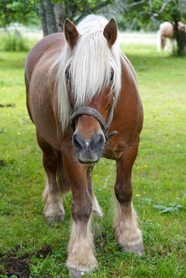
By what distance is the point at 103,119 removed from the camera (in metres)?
2.75

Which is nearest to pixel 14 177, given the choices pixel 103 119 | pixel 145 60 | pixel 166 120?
pixel 103 119

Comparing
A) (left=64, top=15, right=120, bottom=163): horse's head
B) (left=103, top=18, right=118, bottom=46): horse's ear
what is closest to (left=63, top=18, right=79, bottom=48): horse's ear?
(left=64, top=15, right=120, bottom=163): horse's head

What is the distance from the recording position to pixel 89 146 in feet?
8.48

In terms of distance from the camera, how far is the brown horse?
269cm

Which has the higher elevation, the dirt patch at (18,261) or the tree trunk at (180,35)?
the dirt patch at (18,261)

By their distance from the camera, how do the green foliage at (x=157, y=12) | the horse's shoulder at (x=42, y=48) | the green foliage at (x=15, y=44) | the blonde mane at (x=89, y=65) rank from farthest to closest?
the green foliage at (x=15, y=44) → the green foliage at (x=157, y=12) → the horse's shoulder at (x=42, y=48) → the blonde mane at (x=89, y=65)

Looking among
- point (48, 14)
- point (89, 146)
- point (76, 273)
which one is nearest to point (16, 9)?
point (48, 14)

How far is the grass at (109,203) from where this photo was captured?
3257mm

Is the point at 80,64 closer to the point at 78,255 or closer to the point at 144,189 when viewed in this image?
the point at 78,255

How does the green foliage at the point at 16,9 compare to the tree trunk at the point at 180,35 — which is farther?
the tree trunk at the point at 180,35

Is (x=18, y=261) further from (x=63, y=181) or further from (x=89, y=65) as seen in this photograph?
(x=89, y=65)

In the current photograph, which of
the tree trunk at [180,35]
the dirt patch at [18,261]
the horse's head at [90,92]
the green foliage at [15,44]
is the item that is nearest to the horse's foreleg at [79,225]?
the dirt patch at [18,261]

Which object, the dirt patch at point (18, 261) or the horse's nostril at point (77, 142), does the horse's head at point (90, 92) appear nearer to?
the horse's nostril at point (77, 142)

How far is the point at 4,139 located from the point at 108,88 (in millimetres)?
4366
